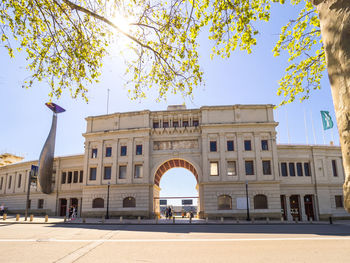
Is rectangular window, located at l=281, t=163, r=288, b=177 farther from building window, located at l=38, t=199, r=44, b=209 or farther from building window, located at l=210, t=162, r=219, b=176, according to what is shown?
building window, located at l=38, t=199, r=44, b=209

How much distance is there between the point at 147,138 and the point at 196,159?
24.2 ft

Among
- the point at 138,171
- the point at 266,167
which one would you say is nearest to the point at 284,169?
the point at 266,167

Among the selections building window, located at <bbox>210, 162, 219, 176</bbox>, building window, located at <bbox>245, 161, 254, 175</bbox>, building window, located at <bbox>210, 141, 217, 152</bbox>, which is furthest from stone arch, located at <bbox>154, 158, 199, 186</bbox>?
building window, located at <bbox>245, 161, 254, 175</bbox>

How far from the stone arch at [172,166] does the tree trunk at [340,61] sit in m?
32.5

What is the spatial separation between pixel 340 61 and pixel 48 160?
41812 millimetres

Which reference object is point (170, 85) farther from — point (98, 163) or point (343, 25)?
point (98, 163)

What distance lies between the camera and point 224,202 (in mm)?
31953

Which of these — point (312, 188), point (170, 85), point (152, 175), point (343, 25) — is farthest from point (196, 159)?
point (343, 25)

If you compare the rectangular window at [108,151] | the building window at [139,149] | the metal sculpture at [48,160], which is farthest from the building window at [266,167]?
the metal sculpture at [48,160]

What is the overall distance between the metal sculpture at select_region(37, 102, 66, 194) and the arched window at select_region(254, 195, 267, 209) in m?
30.2

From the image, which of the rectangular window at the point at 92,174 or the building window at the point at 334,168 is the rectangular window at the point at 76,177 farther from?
the building window at the point at 334,168

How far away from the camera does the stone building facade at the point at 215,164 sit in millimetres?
32031

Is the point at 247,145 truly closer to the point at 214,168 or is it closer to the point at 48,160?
the point at 214,168

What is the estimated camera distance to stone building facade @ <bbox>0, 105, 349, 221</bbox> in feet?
105
